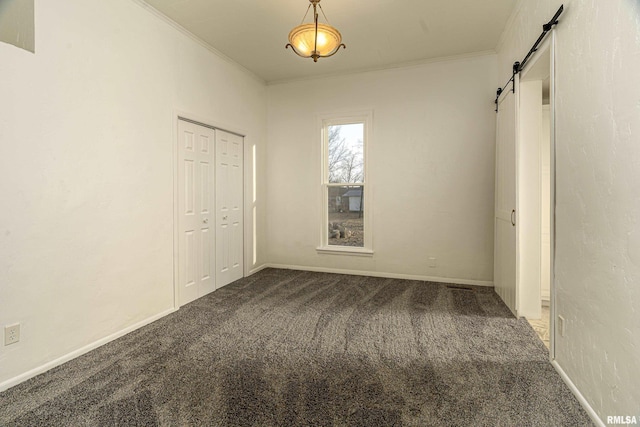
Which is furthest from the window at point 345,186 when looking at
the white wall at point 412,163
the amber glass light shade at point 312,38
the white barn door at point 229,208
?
the amber glass light shade at point 312,38

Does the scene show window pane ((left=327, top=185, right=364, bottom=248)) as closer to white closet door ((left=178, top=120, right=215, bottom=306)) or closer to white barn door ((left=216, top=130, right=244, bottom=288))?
white barn door ((left=216, top=130, right=244, bottom=288))

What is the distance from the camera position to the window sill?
182 inches

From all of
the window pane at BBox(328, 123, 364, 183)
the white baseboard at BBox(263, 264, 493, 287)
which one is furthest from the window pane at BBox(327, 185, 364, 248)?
the white baseboard at BBox(263, 264, 493, 287)

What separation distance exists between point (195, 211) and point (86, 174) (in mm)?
1256

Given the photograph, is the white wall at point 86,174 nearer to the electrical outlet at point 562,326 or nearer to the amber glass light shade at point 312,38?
the amber glass light shade at point 312,38

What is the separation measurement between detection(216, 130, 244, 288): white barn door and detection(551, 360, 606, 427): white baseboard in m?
3.46

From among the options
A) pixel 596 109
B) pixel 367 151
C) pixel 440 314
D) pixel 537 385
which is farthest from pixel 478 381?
pixel 367 151

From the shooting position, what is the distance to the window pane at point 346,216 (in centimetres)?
475

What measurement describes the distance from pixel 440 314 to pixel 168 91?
3540mm

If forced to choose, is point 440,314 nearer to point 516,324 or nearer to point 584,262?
point 516,324

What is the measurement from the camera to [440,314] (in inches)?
123

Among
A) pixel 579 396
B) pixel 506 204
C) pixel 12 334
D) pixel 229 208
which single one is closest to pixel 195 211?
pixel 229 208

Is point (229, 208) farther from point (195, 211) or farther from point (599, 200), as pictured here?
point (599, 200)

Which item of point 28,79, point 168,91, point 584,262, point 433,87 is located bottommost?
point 584,262
